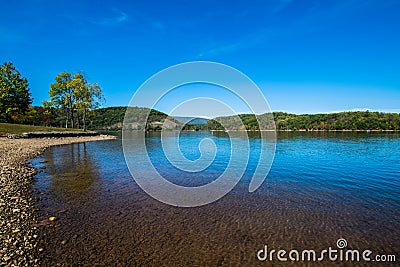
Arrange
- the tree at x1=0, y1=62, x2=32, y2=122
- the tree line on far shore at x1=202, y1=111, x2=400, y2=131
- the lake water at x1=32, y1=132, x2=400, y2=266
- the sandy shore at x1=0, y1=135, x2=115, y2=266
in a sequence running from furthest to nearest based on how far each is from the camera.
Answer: the tree line on far shore at x1=202, y1=111, x2=400, y2=131 → the tree at x1=0, y1=62, x2=32, y2=122 → the lake water at x1=32, y1=132, x2=400, y2=266 → the sandy shore at x1=0, y1=135, x2=115, y2=266

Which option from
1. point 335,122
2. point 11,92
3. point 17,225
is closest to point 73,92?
point 11,92

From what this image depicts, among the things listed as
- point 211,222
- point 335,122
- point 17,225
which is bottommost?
point 211,222

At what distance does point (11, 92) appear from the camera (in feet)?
194

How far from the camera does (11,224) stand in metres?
8.02

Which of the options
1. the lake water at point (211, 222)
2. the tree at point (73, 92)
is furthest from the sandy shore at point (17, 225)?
the tree at point (73, 92)

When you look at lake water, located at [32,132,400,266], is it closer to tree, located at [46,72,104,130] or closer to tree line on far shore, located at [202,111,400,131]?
tree, located at [46,72,104,130]

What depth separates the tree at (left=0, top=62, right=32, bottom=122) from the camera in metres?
56.9

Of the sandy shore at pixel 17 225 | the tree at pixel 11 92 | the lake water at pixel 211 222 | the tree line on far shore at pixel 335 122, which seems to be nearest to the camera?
the sandy shore at pixel 17 225

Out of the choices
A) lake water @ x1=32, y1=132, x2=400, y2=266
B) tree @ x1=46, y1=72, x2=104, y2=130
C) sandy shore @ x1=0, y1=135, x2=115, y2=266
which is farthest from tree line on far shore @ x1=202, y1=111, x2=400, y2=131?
sandy shore @ x1=0, y1=135, x2=115, y2=266

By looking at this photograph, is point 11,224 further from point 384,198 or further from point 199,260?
point 384,198

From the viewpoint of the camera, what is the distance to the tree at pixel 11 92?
56.9 metres

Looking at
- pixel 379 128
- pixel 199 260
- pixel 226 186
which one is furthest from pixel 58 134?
pixel 379 128

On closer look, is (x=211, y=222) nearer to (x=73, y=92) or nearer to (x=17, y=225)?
(x=17, y=225)

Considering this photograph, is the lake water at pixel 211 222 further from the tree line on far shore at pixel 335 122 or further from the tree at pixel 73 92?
the tree line on far shore at pixel 335 122
